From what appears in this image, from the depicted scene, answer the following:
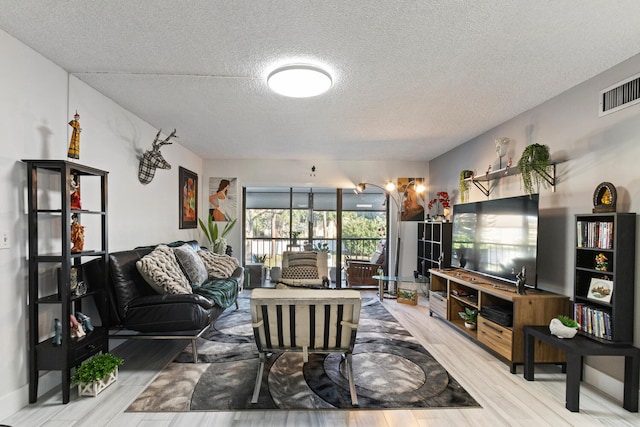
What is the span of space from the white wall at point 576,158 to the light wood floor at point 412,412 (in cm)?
43

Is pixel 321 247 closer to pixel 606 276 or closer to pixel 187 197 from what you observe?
pixel 187 197

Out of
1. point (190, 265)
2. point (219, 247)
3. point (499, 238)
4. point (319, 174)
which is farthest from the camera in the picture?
point (319, 174)

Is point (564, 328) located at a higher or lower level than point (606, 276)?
lower

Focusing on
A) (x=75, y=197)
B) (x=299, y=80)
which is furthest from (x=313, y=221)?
(x=75, y=197)

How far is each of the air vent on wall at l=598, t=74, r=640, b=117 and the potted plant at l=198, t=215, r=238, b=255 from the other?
5168 millimetres

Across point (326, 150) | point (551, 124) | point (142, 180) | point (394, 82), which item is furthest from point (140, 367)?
point (551, 124)

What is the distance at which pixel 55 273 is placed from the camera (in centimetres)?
257

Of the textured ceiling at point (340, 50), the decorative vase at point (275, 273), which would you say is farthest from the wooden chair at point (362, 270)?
the textured ceiling at point (340, 50)

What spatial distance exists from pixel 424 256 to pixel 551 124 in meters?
3.12

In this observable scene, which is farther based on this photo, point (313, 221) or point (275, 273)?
point (313, 221)

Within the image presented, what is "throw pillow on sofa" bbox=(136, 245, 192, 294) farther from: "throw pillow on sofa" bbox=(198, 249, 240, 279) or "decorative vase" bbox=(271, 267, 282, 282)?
"decorative vase" bbox=(271, 267, 282, 282)

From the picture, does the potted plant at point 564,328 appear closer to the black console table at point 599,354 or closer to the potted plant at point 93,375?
the black console table at point 599,354

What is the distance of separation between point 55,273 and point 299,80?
241cm

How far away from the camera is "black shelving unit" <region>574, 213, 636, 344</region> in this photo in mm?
2318
